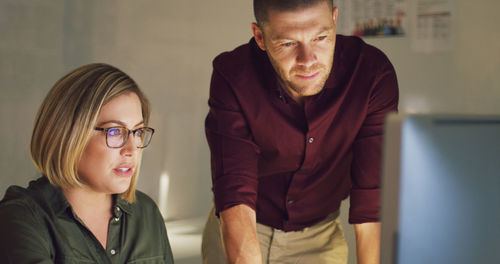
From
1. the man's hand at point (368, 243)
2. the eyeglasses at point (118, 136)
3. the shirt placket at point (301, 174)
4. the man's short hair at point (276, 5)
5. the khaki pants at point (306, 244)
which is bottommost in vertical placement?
the khaki pants at point (306, 244)

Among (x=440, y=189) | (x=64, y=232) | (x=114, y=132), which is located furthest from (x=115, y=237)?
(x=440, y=189)

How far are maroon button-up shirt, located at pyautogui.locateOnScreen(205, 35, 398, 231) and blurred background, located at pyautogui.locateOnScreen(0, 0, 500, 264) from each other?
132 cm

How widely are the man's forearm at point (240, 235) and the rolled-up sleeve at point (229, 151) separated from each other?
0.02m

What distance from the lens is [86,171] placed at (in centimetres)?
149

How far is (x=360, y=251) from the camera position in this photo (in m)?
1.54

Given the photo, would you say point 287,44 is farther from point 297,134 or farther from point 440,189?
point 440,189

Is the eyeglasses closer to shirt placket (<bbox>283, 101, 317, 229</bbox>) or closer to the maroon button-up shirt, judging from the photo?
the maroon button-up shirt

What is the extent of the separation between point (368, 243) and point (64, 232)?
0.69 m

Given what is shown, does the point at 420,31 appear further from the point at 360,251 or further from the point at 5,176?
the point at 5,176

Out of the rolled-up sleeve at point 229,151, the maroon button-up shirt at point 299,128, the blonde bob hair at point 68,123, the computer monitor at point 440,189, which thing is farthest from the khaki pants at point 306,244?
the computer monitor at point 440,189

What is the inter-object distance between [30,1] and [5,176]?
87 centimetres

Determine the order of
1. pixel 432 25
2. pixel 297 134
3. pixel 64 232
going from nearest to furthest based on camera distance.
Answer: pixel 64 232
pixel 297 134
pixel 432 25

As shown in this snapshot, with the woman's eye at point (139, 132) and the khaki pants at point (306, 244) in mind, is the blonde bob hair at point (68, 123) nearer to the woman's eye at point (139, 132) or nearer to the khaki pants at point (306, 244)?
the woman's eye at point (139, 132)

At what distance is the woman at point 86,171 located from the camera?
1.42m
